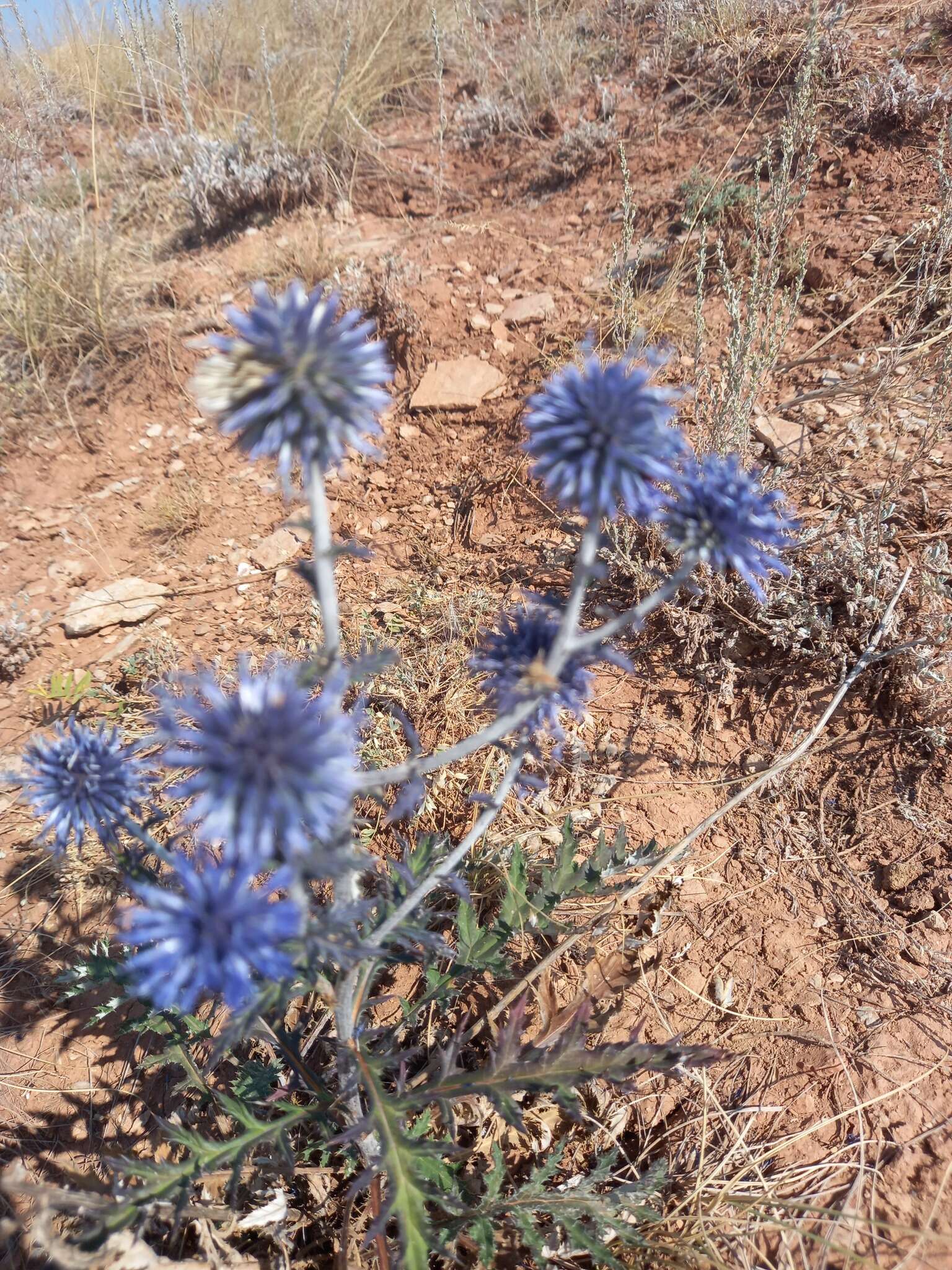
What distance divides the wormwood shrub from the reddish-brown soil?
0.32m

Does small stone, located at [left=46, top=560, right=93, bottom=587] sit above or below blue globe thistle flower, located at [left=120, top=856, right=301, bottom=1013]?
below

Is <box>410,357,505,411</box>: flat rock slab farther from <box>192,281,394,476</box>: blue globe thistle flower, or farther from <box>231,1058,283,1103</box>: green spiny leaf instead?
<box>231,1058,283,1103</box>: green spiny leaf

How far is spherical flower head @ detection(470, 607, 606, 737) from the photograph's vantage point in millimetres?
1888

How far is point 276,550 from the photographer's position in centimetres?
491

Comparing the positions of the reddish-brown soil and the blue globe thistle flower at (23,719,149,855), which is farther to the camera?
the reddish-brown soil

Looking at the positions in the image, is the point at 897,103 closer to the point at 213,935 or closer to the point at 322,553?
the point at 322,553

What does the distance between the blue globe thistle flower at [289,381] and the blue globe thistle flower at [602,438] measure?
14.3 inches

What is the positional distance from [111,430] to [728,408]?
14.6ft

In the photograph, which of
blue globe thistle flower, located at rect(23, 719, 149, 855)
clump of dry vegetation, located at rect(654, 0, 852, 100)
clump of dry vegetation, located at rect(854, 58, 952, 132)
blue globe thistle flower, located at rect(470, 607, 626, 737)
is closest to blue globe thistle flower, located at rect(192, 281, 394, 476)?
blue globe thistle flower, located at rect(470, 607, 626, 737)

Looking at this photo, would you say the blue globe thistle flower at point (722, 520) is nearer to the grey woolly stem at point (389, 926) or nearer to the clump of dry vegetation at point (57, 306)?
the grey woolly stem at point (389, 926)

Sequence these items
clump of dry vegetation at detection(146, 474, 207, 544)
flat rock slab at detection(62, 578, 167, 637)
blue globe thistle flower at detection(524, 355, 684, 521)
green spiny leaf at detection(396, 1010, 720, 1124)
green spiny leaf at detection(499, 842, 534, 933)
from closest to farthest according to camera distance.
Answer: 1. blue globe thistle flower at detection(524, 355, 684, 521)
2. green spiny leaf at detection(396, 1010, 720, 1124)
3. green spiny leaf at detection(499, 842, 534, 933)
4. flat rock slab at detection(62, 578, 167, 637)
5. clump of dry vegetation at detection(146, 474, 207, 544)

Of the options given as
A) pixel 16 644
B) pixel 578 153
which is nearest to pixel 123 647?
pixel 16 644

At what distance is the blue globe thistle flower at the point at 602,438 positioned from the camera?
1521 mm

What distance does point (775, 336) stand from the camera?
14.2ft
